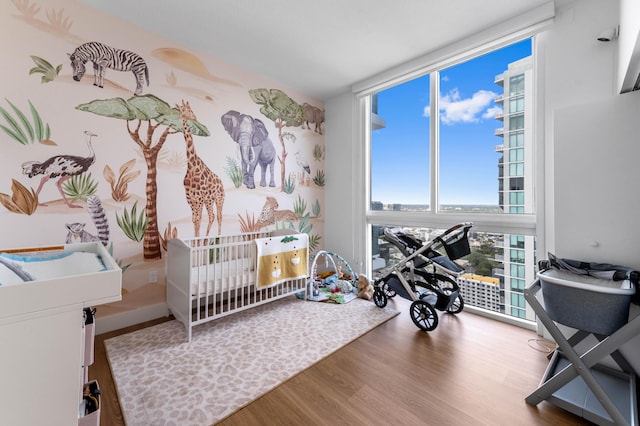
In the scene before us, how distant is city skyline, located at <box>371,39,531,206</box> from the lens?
2605 mm

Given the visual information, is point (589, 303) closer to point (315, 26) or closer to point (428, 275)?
point (428, 275)

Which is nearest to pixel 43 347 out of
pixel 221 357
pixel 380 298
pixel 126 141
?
pixel 221 357

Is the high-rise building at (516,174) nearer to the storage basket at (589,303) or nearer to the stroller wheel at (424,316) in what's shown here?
the stroller wheel at (424,316)

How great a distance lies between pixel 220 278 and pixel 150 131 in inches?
61.6

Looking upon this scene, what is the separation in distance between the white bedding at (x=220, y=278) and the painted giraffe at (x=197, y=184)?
1.98 feet

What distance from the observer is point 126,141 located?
2.39 metres

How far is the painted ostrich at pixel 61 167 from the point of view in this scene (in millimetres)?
1994

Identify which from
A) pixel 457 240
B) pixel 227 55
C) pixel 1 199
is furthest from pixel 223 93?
pixel 457 240

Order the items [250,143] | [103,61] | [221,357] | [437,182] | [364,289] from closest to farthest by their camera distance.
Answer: [221,357] → [103,61] → [437,182] → [364,289] → [250,143]

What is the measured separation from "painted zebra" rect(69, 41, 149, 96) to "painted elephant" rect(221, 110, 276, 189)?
821mm

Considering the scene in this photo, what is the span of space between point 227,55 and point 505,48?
282 cm

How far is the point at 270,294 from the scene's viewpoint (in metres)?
3.02

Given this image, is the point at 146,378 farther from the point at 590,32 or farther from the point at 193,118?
the point at 590,32

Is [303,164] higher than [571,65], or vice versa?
[571,65]
